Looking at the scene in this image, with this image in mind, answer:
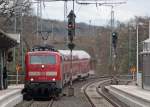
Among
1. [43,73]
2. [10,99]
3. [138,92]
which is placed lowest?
[138,92]

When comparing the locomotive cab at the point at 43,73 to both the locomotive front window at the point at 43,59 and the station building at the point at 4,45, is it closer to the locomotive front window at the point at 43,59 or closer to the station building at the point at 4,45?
the locomotive front window at the point at 43,59

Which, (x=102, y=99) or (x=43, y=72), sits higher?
(x=43, y=72)

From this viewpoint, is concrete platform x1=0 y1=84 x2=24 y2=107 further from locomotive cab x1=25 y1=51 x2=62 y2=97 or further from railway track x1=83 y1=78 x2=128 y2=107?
railway track x1=83 y1=78 x2=128 y2=107

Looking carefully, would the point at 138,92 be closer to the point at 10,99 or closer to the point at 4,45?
the point at 4,45

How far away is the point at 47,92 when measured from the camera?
3609 centimetres

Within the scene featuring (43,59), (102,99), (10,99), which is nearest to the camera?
(10,99)

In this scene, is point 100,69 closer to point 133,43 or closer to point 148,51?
point 133,43

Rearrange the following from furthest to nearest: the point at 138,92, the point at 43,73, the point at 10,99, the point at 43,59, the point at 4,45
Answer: the point at 4,45 → the point at 43,59 → the point at 43,73 → the point at 138,92 → the point at 10,99

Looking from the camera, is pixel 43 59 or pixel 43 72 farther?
pixel 43 59

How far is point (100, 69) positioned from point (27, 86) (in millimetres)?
69862

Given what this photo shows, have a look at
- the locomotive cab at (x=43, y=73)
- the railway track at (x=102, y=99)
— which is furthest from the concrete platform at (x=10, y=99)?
the railway track at (x=102, y=99)

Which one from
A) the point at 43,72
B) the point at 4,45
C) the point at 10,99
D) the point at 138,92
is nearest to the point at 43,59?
the point at 43,72

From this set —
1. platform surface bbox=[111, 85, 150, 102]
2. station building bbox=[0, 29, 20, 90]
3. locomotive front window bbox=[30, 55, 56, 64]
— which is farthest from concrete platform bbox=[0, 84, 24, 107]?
platform surface bbox=[111, 85, 150, 102]

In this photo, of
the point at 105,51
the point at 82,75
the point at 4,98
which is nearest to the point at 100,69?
the point at 105,51
